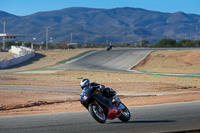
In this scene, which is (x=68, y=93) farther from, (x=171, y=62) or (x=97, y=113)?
(x=171, y=62)

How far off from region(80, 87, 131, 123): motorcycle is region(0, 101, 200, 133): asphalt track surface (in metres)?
0.23

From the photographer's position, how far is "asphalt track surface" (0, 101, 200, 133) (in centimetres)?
892

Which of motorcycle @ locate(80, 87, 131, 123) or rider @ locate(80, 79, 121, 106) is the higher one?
rider @ locate(80, 79, 121, 106)

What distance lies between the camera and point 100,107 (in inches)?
386

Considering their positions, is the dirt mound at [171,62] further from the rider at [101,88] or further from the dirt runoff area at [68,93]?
the rider at [101,88]

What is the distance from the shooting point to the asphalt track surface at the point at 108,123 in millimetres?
8922

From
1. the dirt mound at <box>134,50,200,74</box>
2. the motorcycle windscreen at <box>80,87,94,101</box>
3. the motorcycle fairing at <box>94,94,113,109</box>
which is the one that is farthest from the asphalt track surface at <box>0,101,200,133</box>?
the dirt mound at <box>134,50,200,74</box>

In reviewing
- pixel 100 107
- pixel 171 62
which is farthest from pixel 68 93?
pixel 171 62

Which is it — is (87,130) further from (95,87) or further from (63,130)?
(95,87)

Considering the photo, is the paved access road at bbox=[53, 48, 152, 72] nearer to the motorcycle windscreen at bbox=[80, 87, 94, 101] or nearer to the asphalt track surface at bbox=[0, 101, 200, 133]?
the asphalt track surface at bbox=[0, 101, 200, 133]

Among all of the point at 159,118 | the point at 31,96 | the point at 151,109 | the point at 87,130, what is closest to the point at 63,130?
the point at 87,130

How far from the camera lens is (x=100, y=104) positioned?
32.8 ft

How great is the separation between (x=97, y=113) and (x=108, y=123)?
2.13 ft

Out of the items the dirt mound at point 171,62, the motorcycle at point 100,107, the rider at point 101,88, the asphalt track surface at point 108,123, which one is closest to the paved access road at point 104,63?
the dirt mound at point 171,62
